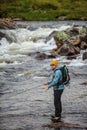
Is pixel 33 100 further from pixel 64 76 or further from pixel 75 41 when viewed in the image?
pixel 75 41

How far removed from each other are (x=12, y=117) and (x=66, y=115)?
2.90 m

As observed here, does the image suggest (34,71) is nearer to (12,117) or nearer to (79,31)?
(12,117)

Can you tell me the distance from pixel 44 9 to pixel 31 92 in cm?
8095

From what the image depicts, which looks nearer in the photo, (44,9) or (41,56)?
(41,56)

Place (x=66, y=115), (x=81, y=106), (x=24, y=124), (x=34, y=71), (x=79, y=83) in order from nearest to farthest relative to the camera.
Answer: (x=24, y=124)
(x=66, y=115)
(x=81, y=106)
(x=79, y=83)
(x=34, y=71)

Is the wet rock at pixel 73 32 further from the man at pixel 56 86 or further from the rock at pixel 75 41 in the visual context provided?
the man at pixel 56 86

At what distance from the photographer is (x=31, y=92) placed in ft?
97.1

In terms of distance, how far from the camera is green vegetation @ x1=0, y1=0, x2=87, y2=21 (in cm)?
9788

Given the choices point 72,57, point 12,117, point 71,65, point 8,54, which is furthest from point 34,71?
point 12,117

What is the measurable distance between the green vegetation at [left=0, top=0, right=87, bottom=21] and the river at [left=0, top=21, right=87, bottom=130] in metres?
46.5

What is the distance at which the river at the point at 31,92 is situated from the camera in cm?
2294

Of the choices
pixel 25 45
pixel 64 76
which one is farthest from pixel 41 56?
pixel 64 76

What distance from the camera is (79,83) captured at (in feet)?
105

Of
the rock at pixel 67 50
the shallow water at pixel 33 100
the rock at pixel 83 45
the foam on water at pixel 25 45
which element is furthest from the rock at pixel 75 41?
the shallow water at pixel 33 100
